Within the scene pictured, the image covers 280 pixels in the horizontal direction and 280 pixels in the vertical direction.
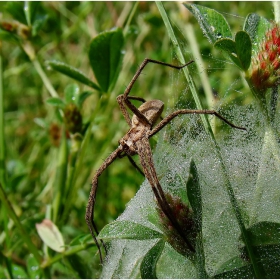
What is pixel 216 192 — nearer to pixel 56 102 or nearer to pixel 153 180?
pixel 153 180

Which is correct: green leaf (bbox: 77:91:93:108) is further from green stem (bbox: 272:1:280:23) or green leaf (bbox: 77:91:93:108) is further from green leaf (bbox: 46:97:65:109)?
green stem (bbox: 272:1:280:23)

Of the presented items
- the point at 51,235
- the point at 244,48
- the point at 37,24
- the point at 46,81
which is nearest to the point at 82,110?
the point at 46,81

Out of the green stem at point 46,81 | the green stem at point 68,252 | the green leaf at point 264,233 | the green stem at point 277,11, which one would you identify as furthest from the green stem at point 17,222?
the green stem at point 277,11

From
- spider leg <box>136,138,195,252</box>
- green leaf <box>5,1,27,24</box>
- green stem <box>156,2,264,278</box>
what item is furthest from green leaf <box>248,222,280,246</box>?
green leaf <box>5,1,27,24</box>

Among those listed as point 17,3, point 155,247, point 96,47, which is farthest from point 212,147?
point 17,3

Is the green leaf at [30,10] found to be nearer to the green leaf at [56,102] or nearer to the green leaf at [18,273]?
the green leaf at [56,102]
